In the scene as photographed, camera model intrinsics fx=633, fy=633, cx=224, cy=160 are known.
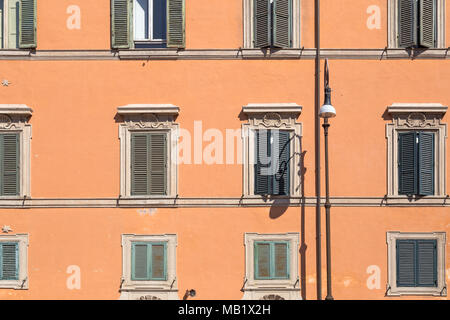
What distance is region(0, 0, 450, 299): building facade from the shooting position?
598 inches

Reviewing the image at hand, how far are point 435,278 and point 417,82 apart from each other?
15.6ft

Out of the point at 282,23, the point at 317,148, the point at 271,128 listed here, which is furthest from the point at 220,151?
the point at 282,23

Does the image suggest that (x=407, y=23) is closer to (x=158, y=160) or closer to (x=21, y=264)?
(x=158, y=160)

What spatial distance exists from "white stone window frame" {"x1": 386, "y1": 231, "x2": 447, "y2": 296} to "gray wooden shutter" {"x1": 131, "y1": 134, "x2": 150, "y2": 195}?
19.6ft

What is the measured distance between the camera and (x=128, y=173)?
15.3 m

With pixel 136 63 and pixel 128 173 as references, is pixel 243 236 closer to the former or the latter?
pixel 128 173

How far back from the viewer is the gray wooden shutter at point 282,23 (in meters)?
15.3

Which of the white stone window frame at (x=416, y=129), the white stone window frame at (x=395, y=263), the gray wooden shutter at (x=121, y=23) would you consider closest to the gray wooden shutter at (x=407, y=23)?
the white stone window frame at (x=416, y=129)

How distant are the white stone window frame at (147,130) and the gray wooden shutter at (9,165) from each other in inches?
99.7

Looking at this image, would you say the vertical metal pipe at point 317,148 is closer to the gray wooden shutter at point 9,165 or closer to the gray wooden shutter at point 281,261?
the gray wooden shutter at point 281,261

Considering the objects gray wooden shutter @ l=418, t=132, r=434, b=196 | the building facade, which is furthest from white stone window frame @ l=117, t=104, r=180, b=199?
gray wooden shutter @ l=418, t=132, r=434, b=196

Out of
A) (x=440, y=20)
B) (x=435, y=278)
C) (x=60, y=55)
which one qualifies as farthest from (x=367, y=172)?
(x=60, y=55)

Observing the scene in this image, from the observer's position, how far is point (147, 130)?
15336mm

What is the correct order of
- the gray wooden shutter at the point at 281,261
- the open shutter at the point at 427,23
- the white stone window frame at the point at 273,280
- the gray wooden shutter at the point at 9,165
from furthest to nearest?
the open shutter at the point at 427,23 < the gray wooden shutter at the point at 9,165 < the gray wooden shutter at the point at 281,261 < the white stone window frame at the point at 273,280
